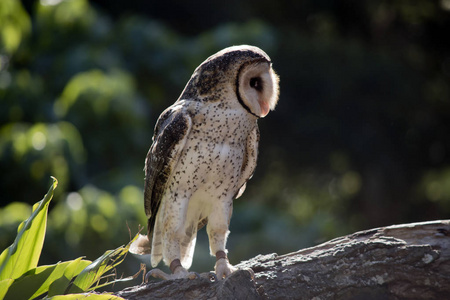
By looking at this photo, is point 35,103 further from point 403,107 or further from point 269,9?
point 403,107

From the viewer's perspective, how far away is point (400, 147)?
30.9 ft

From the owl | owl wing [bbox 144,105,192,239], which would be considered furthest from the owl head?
owl wing [bbox 144,105,192,239]

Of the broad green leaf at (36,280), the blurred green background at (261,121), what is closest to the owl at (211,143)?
the broad green leaf at (36,280)

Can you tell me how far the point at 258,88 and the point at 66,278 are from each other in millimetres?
1354

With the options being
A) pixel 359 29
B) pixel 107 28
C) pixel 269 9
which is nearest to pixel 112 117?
pixel 107 28

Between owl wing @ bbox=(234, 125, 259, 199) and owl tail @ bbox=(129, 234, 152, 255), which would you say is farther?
owl tail @ bbox=(129, 234, 152, 255)

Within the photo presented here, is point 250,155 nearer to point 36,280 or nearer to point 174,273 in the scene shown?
point 174,273

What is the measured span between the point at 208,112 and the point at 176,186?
1.36ft

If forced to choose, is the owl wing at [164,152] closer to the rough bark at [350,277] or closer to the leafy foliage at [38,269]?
the rough bark at [350,277]

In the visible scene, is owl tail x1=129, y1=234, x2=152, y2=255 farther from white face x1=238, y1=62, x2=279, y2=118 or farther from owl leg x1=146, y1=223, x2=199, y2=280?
white face x1=238, y1=62, x2=279, y2=118

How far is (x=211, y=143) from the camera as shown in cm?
309

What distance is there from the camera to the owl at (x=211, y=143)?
3.09 m

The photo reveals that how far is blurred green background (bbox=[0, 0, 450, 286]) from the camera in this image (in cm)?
545

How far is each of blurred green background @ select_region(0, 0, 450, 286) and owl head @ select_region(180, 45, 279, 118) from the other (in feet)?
7.55
